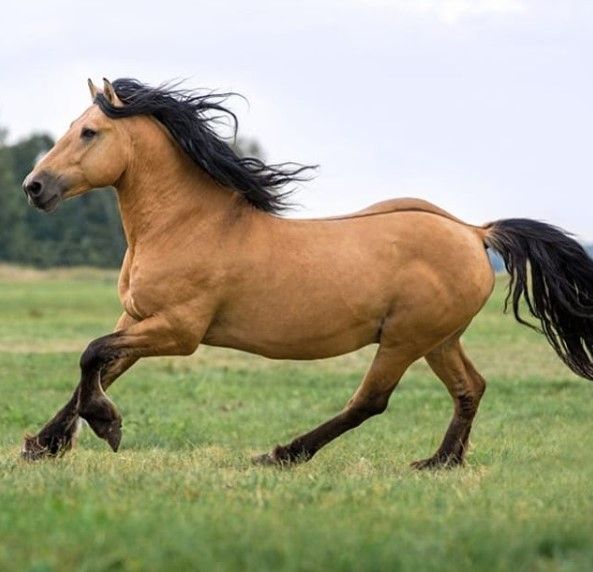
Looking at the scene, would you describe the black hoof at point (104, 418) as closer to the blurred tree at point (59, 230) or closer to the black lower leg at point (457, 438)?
the black lower leg at point (457, 438)

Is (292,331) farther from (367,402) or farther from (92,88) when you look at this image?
(92,88)

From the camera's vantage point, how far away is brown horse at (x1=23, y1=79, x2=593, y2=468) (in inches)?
332

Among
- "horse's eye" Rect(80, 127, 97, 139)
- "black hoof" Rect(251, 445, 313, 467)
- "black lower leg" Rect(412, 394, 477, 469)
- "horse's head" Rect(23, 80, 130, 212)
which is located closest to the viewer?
"horse's head" Rect(23, 80, 130, 212)

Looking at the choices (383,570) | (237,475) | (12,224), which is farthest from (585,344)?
(12,224)

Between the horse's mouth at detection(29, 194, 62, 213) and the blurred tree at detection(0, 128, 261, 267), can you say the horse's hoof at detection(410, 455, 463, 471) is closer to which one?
the horse's mouth at detection(29, 194, 62, 213)

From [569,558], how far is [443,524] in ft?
2.30

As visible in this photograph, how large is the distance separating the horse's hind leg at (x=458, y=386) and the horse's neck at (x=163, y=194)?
1832 millimetres

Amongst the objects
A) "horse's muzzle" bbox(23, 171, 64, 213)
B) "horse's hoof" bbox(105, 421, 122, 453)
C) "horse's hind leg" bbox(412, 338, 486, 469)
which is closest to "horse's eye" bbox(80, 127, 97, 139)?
"horse's muzzle" bbox(23, 171, 64, 213)

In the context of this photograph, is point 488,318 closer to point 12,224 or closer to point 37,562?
point 37,562

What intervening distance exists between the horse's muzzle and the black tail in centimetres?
294

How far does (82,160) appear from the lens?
8.52 metres

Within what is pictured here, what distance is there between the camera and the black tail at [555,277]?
374 inches

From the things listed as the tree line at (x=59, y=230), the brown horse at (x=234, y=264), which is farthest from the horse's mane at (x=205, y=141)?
the tree line at (x=59, y=230)

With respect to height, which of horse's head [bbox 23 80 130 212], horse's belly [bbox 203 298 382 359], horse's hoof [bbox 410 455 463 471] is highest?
horse's head [bbox 23 80 130 212]
